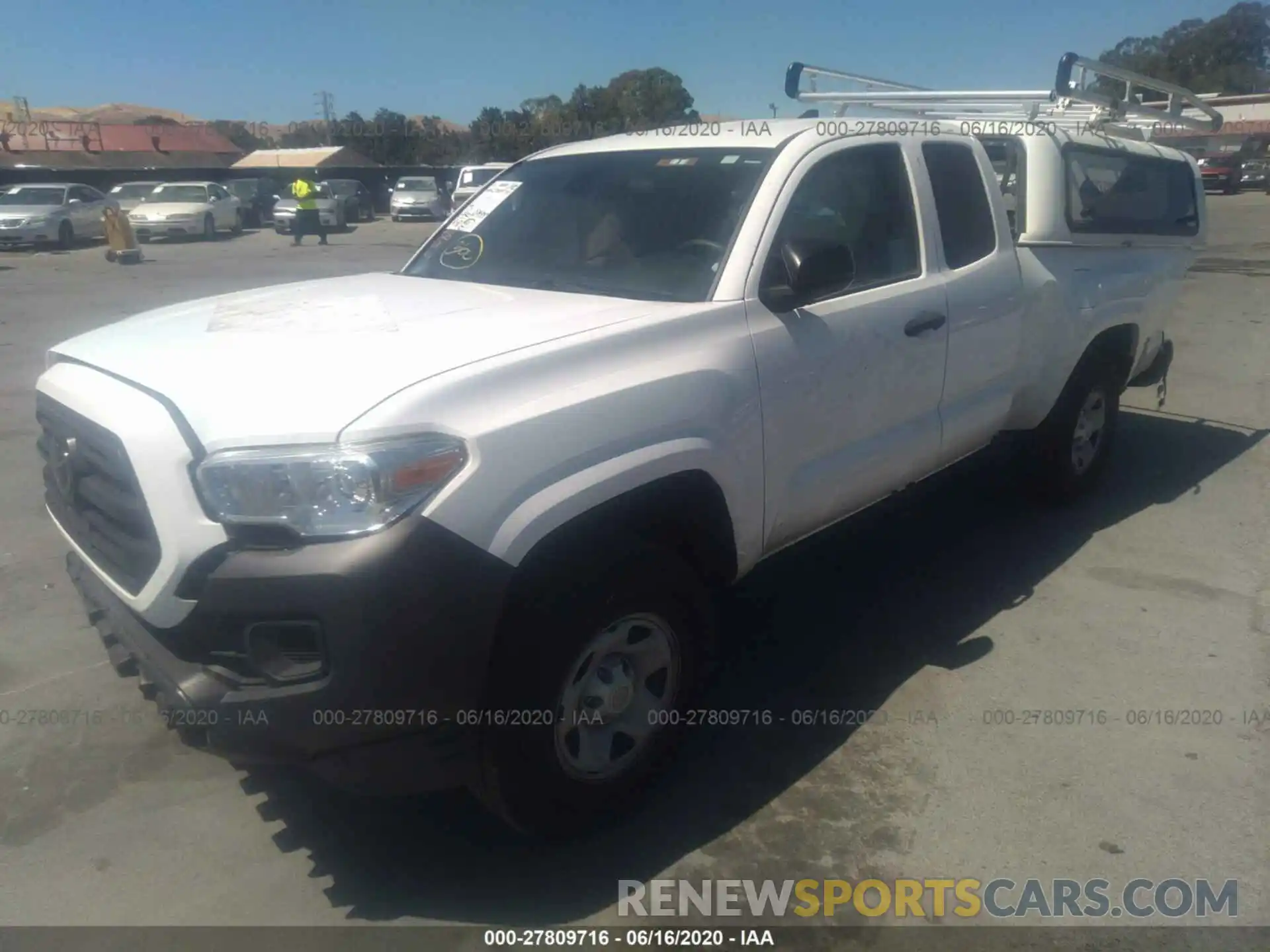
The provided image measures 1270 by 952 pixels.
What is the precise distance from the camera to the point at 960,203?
4.37 m

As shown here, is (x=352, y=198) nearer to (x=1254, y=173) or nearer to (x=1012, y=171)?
(x=1012, y=171)

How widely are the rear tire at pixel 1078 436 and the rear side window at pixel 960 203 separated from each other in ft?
3.94

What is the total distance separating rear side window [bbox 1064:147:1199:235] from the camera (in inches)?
208

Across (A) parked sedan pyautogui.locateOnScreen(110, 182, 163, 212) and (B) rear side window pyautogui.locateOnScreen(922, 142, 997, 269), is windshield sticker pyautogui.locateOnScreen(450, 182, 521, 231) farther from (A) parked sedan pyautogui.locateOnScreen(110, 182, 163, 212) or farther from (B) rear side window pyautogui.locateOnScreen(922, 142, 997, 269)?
(A) parked sedan pyautogui.locateOnScreen(110, 182, 163, 212)

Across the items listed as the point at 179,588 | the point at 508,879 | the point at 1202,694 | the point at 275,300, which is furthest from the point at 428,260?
the point at 1202,694

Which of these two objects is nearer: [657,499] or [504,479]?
[504,479]

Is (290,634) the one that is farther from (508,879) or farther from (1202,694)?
(1202,694)

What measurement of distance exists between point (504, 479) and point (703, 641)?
1.05m

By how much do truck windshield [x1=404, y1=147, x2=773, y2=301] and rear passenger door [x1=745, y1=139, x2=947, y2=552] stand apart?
213 mm

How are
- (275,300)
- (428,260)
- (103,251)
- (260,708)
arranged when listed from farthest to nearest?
(103,251)
(428,260)
(275,300)
(260,708)

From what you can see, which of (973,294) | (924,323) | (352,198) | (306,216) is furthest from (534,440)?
(352,198)

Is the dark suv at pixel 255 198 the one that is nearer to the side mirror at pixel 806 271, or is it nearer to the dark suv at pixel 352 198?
the dark suv at pixel 352 198

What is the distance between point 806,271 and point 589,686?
1.47 metres

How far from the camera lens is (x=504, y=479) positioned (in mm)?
2469
